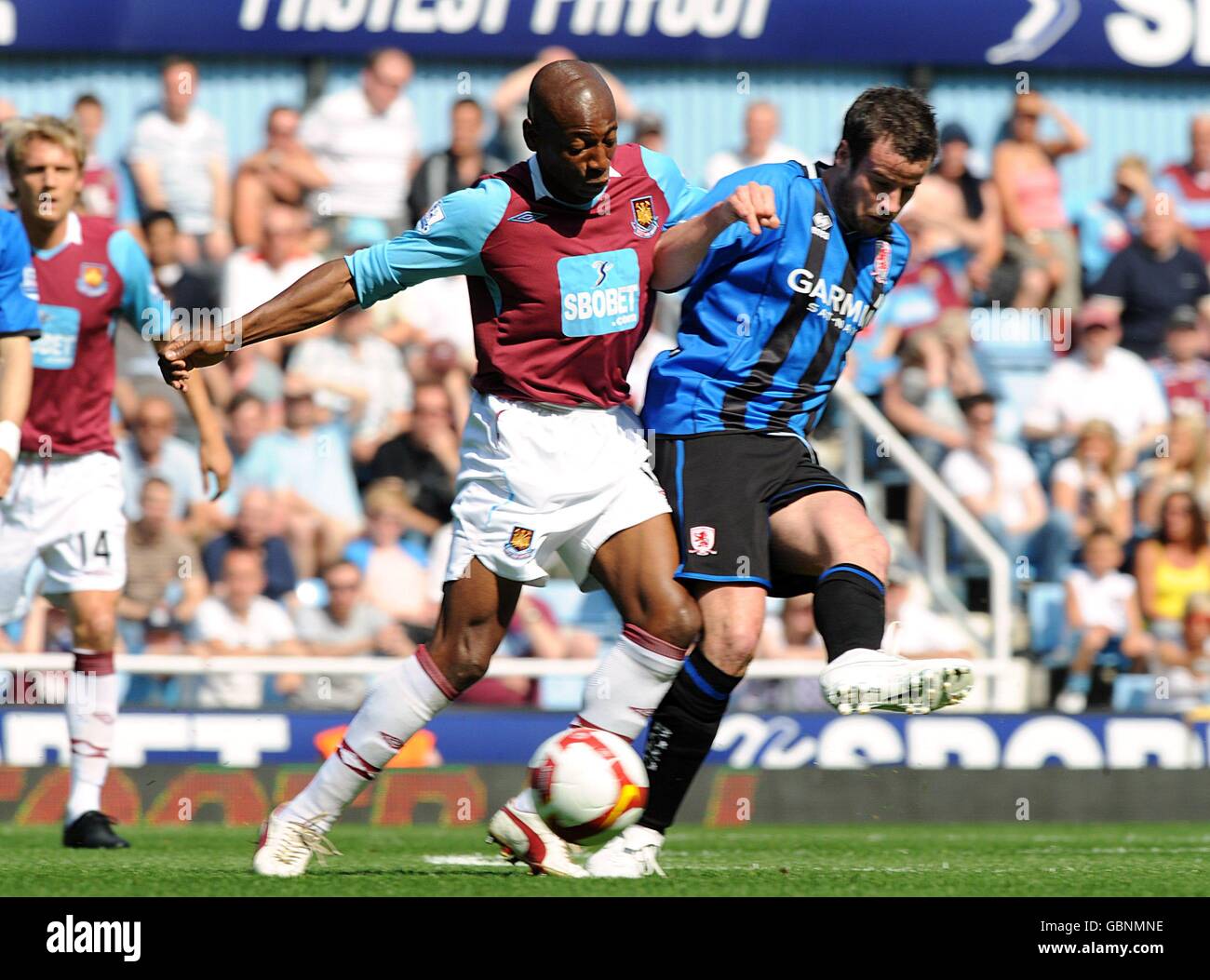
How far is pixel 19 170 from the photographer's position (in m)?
7.31

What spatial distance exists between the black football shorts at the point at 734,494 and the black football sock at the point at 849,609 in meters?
0.23

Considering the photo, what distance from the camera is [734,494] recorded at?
19.2 ft

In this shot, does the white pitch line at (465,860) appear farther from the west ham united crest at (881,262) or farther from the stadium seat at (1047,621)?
the stadium seat at (1047,621)

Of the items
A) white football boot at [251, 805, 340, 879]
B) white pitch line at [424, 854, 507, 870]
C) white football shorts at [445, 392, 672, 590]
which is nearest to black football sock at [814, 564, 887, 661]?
white football shorts at [445, 392, 672, 590]

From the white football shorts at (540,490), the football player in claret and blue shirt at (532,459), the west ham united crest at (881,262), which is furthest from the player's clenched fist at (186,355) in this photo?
the west ham united crest at (881,262)

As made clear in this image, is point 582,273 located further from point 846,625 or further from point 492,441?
point 846,625

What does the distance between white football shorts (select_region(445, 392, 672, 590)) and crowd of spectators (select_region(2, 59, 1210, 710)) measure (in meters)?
4.97

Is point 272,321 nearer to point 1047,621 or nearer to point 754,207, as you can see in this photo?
point 754,207

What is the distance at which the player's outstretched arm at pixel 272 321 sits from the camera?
523 cm

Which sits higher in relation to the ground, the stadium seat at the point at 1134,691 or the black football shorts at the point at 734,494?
the black football shorts at the point at 734,494

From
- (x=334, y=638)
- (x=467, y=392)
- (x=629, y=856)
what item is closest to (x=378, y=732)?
(x=629, y=856)

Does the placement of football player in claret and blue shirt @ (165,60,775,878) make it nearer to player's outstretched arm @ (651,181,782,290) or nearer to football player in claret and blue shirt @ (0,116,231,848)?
player's outstretched arm @ (651,181,782,290)

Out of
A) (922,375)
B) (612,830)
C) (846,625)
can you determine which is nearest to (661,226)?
(846,625)
